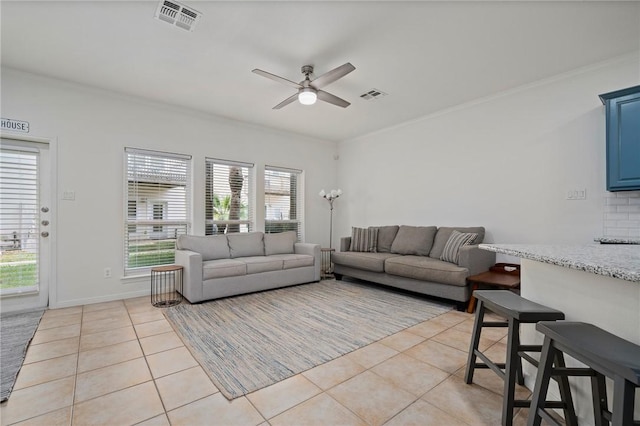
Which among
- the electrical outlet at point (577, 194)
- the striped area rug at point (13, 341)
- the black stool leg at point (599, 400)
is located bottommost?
the striped area rug at point (13, 341)

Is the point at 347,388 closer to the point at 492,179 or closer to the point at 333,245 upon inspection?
the point at 492,179

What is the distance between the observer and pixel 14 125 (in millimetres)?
3236

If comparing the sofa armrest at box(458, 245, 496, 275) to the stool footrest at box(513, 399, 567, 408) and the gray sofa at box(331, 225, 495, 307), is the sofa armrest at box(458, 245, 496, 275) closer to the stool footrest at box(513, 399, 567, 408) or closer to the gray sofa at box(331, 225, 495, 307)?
the gray sofa at box(331, 225, 495, 307)

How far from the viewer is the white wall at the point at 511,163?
10.3 ft

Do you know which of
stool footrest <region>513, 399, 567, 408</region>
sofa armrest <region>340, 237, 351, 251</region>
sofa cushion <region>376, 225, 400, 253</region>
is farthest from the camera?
sofa armrest <region>340, 237, 351, 251</region>

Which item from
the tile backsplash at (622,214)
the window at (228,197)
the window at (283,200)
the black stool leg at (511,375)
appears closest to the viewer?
the black stool leg at (511,375)

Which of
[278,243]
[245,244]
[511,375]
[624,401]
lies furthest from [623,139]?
[245,244]

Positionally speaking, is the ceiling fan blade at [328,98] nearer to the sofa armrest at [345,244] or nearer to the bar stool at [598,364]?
the sofa armrest at [345,244]

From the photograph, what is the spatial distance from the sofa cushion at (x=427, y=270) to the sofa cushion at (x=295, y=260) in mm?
1285

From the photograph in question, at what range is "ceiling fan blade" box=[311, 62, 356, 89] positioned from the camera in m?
2.58

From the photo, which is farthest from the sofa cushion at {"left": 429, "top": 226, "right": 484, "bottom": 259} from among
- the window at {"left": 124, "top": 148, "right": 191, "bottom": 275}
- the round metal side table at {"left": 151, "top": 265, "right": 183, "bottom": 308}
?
the window at {"left": 124, "top": 148, "right": 191, "bottom": 275}

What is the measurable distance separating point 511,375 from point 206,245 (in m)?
3.83

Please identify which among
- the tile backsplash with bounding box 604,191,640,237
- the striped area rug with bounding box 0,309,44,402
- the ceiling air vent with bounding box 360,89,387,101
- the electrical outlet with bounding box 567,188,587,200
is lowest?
the striped area rug with bounding box 0,309,44,402

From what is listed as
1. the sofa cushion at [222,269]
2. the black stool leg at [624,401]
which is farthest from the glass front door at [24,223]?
the black stool leg at [624,401]
